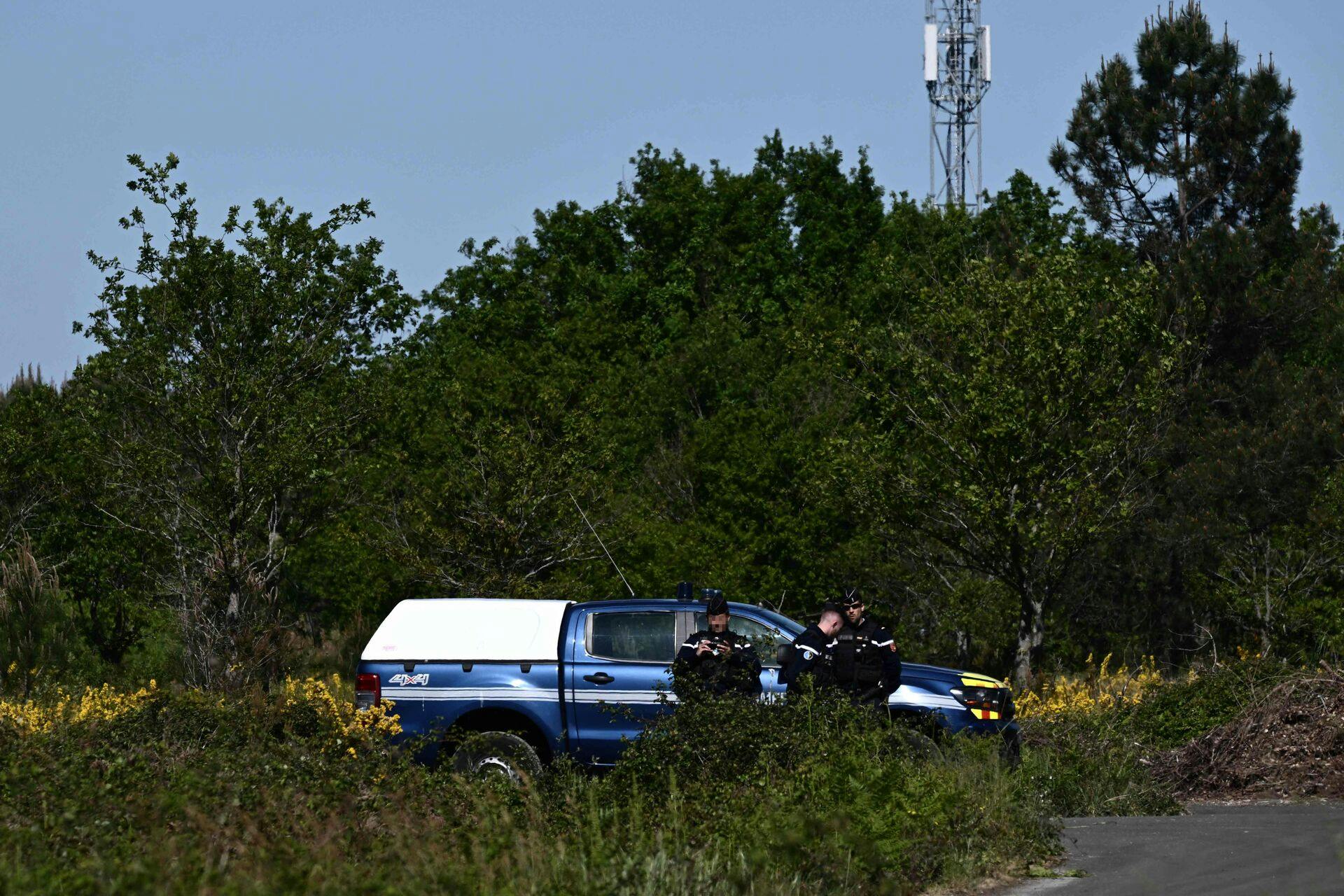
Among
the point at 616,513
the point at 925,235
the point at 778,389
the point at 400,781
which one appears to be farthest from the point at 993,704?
the point at 925,235

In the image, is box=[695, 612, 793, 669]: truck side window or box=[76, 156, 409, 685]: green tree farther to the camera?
box=[76, 156, 409, 685]: green tree

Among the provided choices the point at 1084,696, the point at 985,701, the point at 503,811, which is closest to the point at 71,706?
the point at 985,701

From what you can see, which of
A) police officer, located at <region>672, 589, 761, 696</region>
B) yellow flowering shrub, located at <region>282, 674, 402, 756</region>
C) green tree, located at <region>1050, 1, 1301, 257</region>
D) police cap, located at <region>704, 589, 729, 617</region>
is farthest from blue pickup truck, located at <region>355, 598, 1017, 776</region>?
green tree, located at <region>1050, 1, 1301, 257</region>

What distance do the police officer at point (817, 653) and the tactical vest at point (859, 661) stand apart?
0.06 meters

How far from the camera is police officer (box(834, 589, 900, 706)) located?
11.3 m

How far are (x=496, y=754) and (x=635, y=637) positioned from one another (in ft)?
5.50

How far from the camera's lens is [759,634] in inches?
532

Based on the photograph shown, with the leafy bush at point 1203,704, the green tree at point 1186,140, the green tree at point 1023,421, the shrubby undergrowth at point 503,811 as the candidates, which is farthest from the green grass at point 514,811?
the green tree at point 1186,140

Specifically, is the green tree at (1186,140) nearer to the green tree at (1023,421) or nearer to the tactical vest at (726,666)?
the green tree at (1023,421)

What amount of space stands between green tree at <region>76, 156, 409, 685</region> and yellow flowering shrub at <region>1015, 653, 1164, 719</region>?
9.43m

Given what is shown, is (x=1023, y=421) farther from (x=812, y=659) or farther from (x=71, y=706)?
(x=71, y=706)

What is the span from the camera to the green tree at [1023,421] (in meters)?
20.7

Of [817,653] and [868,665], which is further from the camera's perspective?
[817,653]

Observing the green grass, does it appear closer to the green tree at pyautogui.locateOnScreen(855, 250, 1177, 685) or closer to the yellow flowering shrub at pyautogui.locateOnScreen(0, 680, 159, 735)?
the yellow flowering shrub at pyautogui.locateOnScreen(0, 680, 159, 735)
